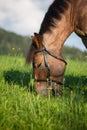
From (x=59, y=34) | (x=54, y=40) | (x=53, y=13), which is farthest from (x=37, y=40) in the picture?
(x=53, y=13)

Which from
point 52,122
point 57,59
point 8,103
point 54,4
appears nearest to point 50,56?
point 57,59

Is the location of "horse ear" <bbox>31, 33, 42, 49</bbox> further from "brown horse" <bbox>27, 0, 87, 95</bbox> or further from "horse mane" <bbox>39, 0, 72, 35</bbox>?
"horse mane" <bbox>39, 0, 72, 35</bbox>

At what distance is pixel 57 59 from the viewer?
25.2ft

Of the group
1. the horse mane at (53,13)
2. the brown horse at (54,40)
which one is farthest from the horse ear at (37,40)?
the horse mane at (53,13)

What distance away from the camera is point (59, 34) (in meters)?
7.90

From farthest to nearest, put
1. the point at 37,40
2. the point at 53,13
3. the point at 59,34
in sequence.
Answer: the point at 59,34 → the point at 53,13 → the point at 37,40

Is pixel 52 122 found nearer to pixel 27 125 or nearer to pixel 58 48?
pixel 27 125

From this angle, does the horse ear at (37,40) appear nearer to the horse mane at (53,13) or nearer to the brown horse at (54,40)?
the brown horse at (54,40)

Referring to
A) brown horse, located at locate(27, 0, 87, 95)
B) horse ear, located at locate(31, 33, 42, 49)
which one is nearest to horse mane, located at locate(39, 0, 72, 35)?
brown horse, located at locate(27, 0, 87, 95)

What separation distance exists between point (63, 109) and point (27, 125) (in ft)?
3.32

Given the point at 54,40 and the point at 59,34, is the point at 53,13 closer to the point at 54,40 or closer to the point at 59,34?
the point at 59,34

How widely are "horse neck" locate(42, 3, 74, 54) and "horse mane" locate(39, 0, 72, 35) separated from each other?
0.09 metres

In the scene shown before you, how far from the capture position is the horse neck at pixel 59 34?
7789mm

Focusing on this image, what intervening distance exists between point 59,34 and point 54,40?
0.19 metres
